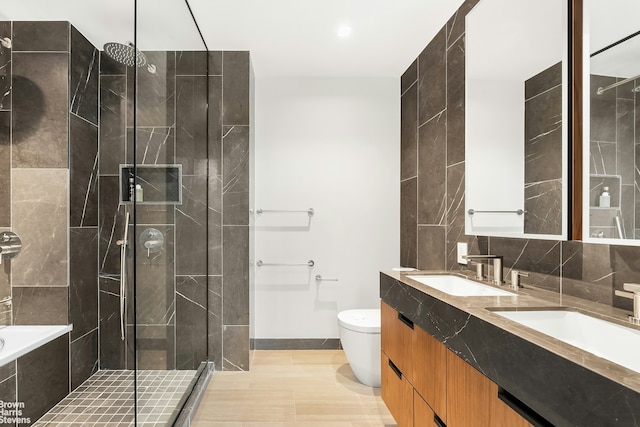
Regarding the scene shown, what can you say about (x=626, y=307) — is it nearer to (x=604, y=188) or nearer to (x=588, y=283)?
(x=588, y=283)

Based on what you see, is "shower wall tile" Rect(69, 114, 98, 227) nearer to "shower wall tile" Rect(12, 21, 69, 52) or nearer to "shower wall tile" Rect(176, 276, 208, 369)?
"shower wall tile" Rect(12, 21, 69, 52)

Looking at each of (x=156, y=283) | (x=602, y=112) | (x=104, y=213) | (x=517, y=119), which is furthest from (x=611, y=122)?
(x=104, y=213)

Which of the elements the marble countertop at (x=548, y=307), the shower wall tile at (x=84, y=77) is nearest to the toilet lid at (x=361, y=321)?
the marble countertop at (x=548, y=307)

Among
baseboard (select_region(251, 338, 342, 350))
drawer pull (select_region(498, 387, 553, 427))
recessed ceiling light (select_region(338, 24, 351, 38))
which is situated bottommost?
baseboard (select_region(251, 338, 342, 350))

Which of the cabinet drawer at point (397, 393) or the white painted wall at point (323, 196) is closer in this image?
the cabinet drawer at point (397, 393)

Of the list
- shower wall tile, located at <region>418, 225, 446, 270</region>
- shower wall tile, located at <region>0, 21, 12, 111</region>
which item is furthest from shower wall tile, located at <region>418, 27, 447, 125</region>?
shower wall tile, located at <region>0, 21, 12, 111</region>

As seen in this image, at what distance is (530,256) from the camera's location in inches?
64.0

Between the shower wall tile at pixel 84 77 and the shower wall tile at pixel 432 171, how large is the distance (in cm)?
225

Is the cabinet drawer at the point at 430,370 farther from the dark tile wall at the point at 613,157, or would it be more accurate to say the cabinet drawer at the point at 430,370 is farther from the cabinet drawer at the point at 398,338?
the dark tile wall at the point at 613,157

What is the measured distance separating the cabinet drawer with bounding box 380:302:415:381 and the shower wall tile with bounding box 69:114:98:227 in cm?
191

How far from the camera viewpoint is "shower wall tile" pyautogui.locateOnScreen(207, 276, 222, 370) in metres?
2.68

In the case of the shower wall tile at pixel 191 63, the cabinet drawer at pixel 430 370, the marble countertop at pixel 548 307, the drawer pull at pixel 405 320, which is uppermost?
the shower wall tile at pixel 191 63

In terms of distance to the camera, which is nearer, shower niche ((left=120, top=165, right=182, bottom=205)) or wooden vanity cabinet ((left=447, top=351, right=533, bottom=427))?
wooden vanity cabinet ((left=447, top=351, right=533, bottom=427))

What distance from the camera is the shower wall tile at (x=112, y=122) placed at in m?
1.84
